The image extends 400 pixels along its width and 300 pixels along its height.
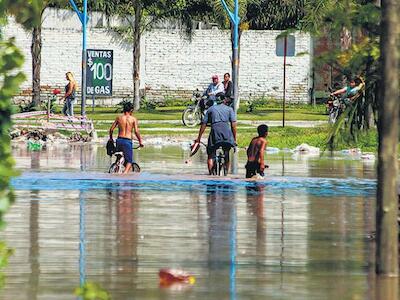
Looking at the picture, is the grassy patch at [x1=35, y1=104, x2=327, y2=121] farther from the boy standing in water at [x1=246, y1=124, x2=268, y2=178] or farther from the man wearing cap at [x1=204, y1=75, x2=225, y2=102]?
the boy standing in water at [x1=246, y1=124, x2=268, y2=178]

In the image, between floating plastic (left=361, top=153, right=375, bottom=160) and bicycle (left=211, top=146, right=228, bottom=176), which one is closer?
bicycle (left=211, top=146, right=228, bottom=176)

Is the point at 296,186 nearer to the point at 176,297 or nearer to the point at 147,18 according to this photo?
the point at 176,297

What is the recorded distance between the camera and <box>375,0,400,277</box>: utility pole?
12.0 meters

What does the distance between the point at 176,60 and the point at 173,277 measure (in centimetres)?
5435

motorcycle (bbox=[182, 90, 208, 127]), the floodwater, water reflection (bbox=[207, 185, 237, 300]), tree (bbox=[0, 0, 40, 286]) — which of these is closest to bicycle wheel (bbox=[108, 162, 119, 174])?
the floodwater

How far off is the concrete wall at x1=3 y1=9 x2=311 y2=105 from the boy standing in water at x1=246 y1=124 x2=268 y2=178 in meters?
38.7

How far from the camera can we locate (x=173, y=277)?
13102 millimetres

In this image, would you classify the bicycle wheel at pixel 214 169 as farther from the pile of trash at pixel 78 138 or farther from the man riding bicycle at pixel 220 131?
the pile of trash at pixel 78 138

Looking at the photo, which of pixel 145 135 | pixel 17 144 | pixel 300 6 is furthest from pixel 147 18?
pixel 17 144

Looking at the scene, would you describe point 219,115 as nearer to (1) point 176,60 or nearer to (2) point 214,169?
(2) point 214,169

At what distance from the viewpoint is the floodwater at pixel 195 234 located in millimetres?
12930

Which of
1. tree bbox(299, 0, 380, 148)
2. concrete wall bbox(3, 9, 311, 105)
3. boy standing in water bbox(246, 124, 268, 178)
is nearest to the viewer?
tree bbox(299, 0, 380, 148)

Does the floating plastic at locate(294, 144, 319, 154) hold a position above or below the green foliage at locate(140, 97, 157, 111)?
below

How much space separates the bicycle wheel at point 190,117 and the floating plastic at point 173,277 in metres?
34.5
